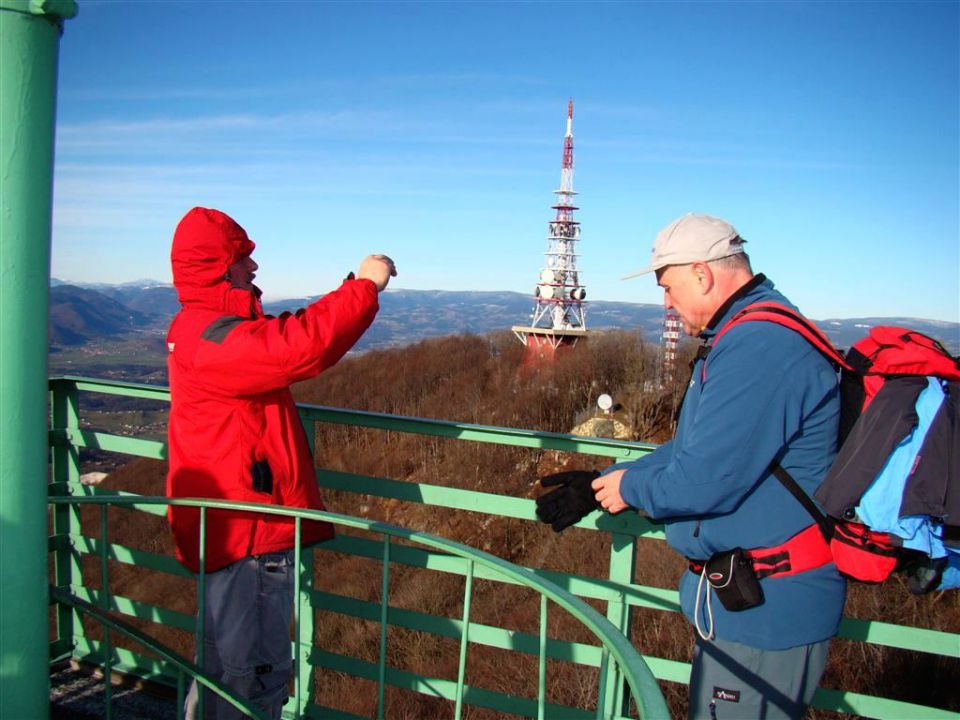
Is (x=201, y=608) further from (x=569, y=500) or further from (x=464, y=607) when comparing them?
(x=569, y=500)

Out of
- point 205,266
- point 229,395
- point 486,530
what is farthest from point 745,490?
point 486,530

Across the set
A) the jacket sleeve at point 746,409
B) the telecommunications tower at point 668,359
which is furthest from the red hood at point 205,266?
the telecommunications tower at point 668,359

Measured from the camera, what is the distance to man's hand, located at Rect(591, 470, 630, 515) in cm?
248

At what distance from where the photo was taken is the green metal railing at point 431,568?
2979 mm

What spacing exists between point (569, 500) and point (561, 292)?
165 feet

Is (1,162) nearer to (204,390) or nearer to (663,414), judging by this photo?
(204,390)

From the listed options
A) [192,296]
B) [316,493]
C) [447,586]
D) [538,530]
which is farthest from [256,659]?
[538,530]

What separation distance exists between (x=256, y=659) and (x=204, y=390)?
94 centimetres

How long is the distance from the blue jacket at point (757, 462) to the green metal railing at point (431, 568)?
0.45 metres

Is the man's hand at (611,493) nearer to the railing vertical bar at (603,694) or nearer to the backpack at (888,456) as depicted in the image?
the backpack at (888,456)

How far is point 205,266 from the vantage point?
284 cm

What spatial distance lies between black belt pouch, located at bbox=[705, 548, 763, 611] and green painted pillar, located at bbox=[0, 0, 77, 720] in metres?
1.71

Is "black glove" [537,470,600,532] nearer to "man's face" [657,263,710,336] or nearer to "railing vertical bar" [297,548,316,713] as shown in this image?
"man's face" [657,263,710,336]

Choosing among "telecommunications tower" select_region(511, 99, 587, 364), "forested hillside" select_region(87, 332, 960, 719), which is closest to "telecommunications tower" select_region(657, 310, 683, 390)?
"forested hillside" select_region(87, 332, 960, 719)
